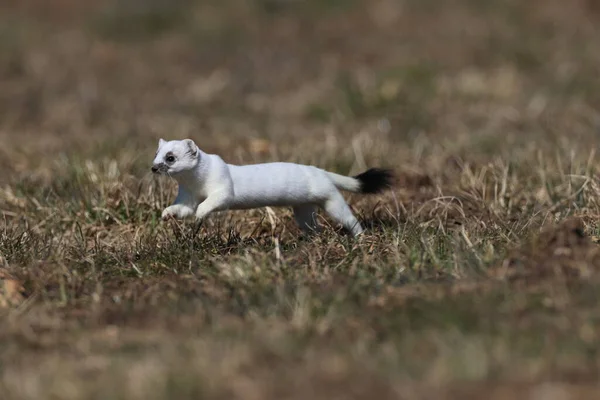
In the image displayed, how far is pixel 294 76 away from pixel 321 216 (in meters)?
6.42

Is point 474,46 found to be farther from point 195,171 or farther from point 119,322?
point 119,322

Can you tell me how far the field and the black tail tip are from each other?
0.20 metres

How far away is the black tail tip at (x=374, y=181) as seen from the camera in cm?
596

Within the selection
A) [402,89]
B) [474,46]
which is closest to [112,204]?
[402,89]

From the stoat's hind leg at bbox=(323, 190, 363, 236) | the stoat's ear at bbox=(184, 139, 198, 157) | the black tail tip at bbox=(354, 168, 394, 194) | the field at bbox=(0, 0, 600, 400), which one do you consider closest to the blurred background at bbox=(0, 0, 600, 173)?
the field at bbox=(0, 0, 600, 400)

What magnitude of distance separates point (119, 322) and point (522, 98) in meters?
7.45

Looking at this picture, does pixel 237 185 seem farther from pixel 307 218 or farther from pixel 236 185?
pixel 307 218

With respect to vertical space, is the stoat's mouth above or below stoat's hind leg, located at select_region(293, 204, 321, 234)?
above

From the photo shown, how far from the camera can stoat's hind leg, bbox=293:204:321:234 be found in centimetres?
591

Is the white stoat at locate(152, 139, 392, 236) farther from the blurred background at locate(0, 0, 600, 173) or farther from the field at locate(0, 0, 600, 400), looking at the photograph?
the blurred background at locate(0, 0, 600, 173)

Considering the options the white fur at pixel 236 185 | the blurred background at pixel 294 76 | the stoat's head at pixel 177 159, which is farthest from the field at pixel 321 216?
the stoat's head at pixel 177 159

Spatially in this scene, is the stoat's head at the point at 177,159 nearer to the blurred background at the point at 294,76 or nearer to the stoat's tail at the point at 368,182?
the stoat's tail at the point at 368,182

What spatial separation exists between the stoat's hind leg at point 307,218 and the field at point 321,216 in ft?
0.70

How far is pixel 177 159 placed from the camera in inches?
208
